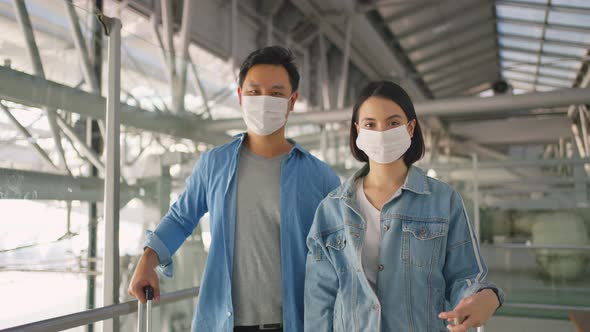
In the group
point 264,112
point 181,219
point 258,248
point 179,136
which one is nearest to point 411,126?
point 264,112

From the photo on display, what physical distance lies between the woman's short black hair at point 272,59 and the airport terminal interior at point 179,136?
0.84 meters

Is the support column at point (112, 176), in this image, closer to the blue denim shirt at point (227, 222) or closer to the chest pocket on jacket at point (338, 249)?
the blue denim shirt at point (227, 222)

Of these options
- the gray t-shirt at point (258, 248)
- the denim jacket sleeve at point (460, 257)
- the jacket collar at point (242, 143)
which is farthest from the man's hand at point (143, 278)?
the denim jacket sleeve at point (460, 257)

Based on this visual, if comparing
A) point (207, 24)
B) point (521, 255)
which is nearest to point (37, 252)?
point (521, 255)

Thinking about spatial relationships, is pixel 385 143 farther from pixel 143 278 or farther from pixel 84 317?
pixel 84 317

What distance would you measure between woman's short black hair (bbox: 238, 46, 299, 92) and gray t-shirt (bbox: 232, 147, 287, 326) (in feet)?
0.96

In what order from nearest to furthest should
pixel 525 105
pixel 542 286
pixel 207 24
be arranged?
pixel 542 286 → pixel 525 105 → pixel 207 24

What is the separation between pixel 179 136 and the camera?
9.37ft

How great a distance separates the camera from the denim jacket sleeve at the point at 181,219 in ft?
5.21

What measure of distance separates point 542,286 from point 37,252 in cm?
407

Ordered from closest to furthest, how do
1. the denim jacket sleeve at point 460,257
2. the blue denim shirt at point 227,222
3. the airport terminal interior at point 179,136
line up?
1. the denim jacket sleeve at point 460,257
2. the blue denim shirt at point 227,222
3. the airport terminal interior at point 179,136

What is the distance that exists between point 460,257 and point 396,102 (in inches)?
16.8

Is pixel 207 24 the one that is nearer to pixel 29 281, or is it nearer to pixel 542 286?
pixel 542 286

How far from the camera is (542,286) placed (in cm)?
Result: 443
